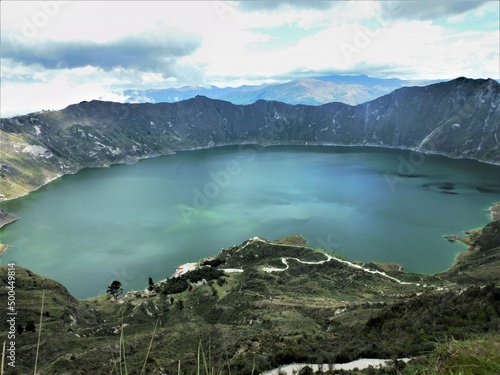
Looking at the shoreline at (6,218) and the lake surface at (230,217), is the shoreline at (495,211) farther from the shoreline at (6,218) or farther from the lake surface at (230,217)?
the shoreline at (6,218)

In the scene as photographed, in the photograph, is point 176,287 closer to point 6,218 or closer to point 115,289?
point 115,289

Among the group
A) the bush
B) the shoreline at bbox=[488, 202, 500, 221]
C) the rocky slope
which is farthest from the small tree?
the shoreline at bbox=[488, 202, 500, 221]

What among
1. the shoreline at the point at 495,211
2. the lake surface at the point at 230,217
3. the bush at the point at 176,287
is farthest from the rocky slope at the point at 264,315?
the shoreline at the point at 495,211

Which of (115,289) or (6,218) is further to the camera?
(6,218)

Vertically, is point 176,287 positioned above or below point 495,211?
below

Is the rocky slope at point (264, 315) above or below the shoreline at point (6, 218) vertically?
above

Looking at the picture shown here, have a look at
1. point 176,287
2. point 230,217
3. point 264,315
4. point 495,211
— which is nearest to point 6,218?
point 230,217
